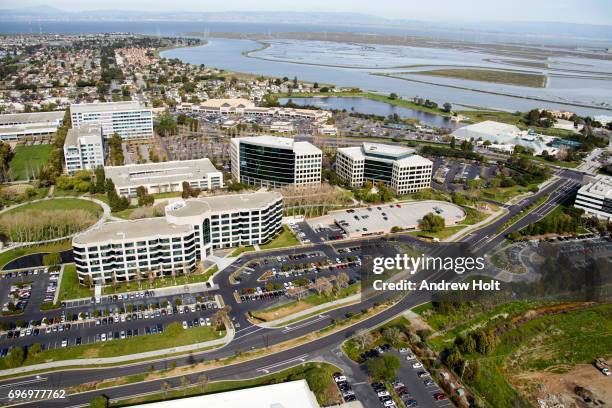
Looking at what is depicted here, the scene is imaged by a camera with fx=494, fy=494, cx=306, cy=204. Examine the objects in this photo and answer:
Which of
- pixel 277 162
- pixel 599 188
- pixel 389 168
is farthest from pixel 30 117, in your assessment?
pixel 599 188

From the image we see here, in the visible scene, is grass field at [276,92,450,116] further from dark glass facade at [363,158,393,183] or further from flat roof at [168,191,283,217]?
flat roof at [168,191,283,217]

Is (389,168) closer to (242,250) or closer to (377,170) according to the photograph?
(377,170)

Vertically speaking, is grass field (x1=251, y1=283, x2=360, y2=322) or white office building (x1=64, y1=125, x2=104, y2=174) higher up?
white office building (x1=64, y1=125, x2=104, y2=174)

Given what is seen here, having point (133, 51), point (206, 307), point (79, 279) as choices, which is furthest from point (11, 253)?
point (133, 51)

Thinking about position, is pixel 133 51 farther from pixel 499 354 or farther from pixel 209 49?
pixel 499 354

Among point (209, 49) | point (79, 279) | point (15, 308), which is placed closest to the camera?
point (15, 308)

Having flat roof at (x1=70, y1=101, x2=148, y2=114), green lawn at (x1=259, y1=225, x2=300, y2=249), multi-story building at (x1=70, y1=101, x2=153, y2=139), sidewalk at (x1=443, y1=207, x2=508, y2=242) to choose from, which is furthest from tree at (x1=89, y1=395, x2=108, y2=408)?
flat roof at (x1=70, y1=101, x2=148, y2=114)
